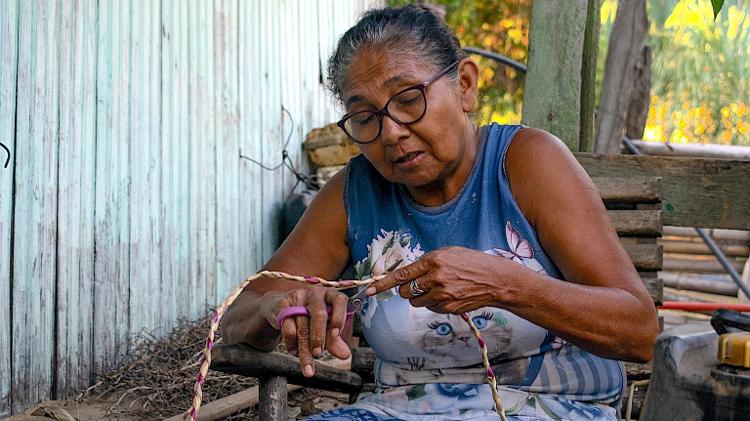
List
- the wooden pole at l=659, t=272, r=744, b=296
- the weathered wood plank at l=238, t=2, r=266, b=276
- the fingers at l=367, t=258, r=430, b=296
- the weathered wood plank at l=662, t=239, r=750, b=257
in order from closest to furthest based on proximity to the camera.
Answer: the fingers at l=367, t=258, r=430, b=296
the weathered wood plank at l=238, t=2, r=266, b=276
the weathered wood plank at l=662, t=239, r=750, b=257
the wooden pole at l=659, t=272, r=744, b=296

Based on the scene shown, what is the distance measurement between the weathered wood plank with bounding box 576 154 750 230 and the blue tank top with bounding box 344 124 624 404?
0.96m

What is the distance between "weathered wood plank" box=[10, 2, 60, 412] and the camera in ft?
12.2

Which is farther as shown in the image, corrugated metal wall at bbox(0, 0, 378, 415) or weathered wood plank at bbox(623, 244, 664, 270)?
corrugated metal wall at bbox(0, 0, 378, 415)

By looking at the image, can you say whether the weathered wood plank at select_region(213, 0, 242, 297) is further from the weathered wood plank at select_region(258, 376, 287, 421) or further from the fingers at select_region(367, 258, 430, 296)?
the fingers at select_region(367, 258, 430, 296)

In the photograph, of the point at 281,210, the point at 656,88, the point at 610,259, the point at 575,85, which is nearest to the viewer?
the point at 610,259

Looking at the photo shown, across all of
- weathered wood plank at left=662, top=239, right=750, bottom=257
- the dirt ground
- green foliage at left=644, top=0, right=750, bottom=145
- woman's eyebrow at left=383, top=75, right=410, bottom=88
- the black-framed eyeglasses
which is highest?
green foliage at left=644, top=0, right=750, bottom=145

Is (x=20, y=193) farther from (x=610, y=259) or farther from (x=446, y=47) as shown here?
(x=610, y=259)

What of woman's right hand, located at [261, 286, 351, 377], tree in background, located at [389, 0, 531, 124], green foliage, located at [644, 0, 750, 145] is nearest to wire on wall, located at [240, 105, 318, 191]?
woman's right hand, located at [261, 286, 351, 377]

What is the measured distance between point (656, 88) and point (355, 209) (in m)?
18.6

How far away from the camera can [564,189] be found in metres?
2.23

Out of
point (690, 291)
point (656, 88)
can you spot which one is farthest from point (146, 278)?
point (656, 88)

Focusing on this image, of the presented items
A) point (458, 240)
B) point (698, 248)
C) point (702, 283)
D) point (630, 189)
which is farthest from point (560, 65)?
point (698, 248)

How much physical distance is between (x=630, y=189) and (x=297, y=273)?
3.99ft

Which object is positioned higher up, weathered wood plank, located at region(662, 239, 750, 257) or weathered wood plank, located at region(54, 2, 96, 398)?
weathered wood plank, located at region(54, 2, 96, 398)
